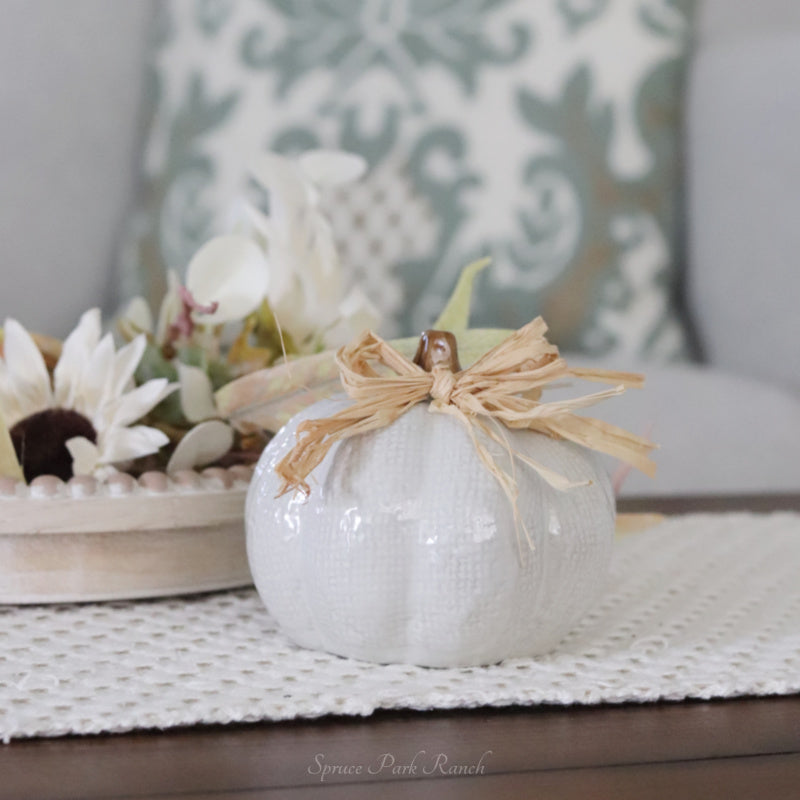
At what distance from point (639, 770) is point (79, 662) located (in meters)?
0.24

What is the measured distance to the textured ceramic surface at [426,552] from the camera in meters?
0.41

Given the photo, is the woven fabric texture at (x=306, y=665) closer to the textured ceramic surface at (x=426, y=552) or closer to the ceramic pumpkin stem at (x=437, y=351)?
the textured ceramic surface at (x=426, y=552)

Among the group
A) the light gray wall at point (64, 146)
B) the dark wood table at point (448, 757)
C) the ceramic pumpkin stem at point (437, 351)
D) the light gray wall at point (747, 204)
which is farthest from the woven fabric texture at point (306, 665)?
the light gray wall at point (64, 146)

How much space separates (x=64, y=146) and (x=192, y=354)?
1.02 m

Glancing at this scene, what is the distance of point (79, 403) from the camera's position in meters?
0.53

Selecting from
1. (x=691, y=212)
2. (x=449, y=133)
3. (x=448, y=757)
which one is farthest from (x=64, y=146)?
(x=448, y=757)

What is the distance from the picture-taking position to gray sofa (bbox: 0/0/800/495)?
1155 millimetres

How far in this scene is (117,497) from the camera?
489 millimetres

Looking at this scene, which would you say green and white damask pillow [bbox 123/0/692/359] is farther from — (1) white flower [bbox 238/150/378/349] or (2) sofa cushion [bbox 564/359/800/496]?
(1) white flower [bbox 238/150/378/349]

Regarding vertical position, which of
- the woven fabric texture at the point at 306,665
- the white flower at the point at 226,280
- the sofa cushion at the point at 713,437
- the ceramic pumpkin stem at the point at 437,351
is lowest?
the sofa cushion at the point at 713,437

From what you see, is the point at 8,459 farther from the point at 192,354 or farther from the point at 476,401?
the point at 476,401

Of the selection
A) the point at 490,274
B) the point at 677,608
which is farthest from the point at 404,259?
the point at 677,608

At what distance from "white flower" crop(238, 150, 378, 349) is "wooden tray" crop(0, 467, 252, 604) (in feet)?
0.38

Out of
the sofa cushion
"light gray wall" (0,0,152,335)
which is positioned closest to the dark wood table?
the sofa cushion
